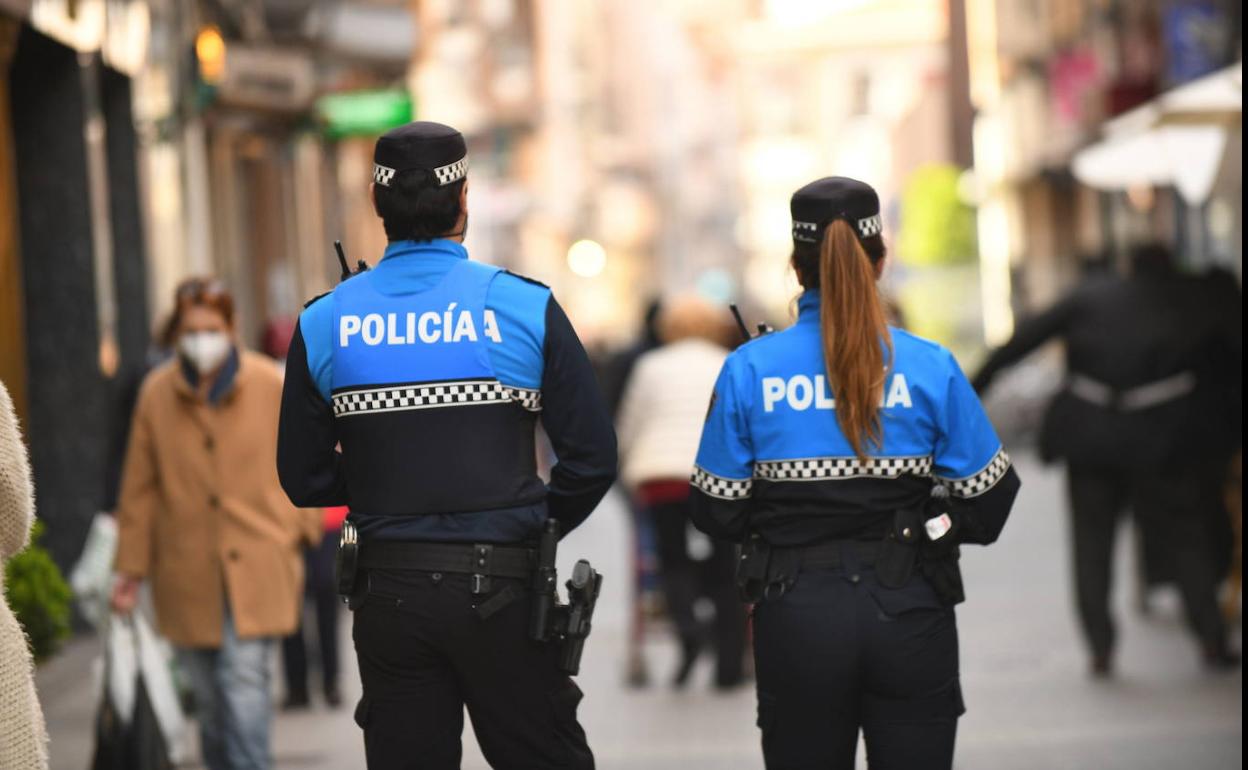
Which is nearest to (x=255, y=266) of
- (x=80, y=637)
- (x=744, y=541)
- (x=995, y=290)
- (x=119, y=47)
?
(x=119, y=47)

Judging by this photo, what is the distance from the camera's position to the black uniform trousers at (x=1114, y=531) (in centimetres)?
1100

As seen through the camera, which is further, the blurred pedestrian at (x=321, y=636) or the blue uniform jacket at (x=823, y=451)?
the blurred pedestrian at (x=321, y=636)

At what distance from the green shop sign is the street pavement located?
9874mm

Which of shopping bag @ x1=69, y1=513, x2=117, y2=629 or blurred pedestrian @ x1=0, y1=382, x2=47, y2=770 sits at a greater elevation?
blurred pedestrian @ x1=0, y1=382, x2=47, y2=770

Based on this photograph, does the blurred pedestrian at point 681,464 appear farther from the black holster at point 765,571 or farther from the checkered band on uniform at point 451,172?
the checkered band on uniform at point 451,172

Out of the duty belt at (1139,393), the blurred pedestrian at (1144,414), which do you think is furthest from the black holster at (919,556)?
the duty belt at (1139,393)

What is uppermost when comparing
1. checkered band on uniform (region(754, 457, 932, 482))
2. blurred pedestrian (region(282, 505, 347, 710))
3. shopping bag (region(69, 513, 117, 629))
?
checkered band on uniform (region(754, 457, 932, 482))

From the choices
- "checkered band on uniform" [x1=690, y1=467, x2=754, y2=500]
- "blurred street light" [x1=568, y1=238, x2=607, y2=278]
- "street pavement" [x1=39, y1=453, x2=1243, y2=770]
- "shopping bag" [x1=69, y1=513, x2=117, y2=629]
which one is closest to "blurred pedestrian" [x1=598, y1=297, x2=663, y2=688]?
"street pavement" [x1=39, y1=453, x2=1243, y2=770]

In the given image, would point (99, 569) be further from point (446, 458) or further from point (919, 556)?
point (919, 556)

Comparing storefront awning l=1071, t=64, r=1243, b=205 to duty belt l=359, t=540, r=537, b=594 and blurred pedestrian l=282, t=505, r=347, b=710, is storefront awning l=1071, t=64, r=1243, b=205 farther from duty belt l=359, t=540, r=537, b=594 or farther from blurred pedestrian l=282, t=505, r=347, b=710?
duty belt l=359, t=540, r=537, b=594

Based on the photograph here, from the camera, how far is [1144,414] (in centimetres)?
1088

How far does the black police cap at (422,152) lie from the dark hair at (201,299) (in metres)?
2.85

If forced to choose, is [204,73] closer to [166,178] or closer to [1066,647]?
[166,178]

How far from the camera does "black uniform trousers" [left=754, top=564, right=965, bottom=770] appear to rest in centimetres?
524
